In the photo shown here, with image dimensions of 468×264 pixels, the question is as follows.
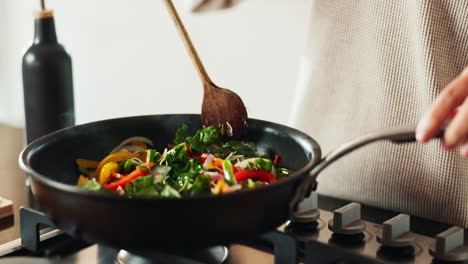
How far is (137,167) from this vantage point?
A: 92 cm

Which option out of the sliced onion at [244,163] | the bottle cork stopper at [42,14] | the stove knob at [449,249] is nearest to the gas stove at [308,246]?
the stove knob at [449,249]

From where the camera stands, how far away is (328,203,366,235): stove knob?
2.96 ft

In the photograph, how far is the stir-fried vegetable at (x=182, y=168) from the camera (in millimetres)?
822

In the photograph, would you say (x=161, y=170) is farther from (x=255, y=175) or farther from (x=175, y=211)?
(x=175, y=211)

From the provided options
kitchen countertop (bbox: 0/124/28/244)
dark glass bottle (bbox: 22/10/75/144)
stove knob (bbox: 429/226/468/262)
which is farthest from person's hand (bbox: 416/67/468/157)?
dark glass bottle (bbox: 22/10/75/144)

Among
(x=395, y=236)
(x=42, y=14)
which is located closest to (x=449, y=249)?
(x=395, y=236)

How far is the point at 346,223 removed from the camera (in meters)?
0.91

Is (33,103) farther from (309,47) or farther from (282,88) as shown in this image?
(282,88)

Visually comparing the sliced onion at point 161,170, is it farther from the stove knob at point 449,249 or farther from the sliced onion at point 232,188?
the stove knob at point 449,249

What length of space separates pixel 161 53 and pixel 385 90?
1.11 meters

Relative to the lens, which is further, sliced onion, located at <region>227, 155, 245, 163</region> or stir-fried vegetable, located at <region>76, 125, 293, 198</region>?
sliced onion, located at <region>227, 155, 245, 163</region>

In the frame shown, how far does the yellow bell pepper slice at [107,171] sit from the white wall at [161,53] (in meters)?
0.92

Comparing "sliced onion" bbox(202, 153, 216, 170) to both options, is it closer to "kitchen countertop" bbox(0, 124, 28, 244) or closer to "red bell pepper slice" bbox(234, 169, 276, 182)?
"red bell pepper slice" bbox(234, 169, 276, 182)

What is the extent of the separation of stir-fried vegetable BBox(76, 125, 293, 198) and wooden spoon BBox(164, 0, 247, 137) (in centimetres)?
3
